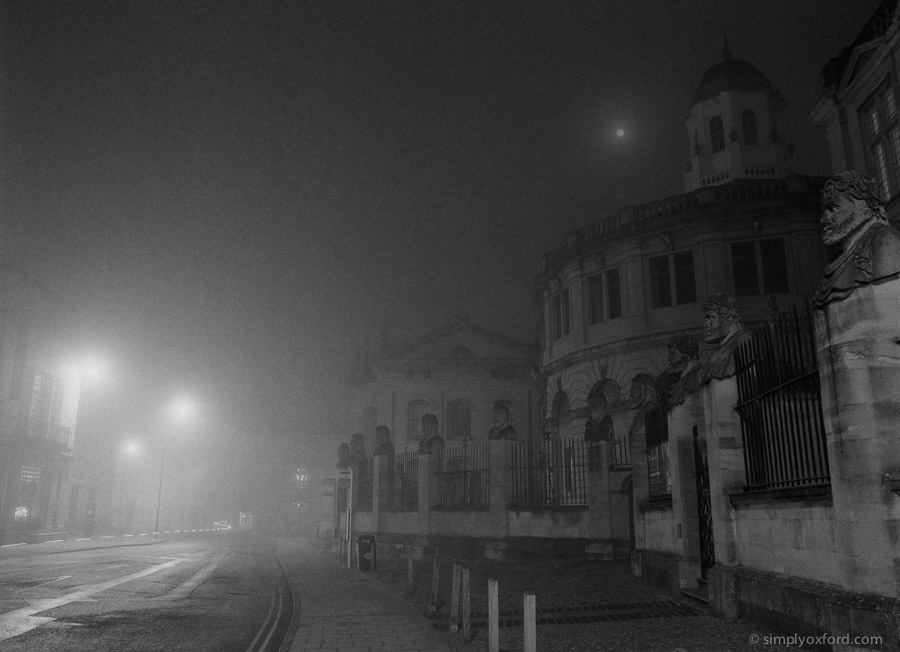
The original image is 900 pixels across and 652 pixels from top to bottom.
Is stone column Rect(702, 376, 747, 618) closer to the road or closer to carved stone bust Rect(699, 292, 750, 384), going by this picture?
carved stone bust Rect(699, 292, 750, 384)

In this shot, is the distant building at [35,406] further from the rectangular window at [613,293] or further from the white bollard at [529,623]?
the white bollard at [529,623]

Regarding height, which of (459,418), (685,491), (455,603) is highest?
(459,418)

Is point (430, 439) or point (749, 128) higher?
point (749, 128)

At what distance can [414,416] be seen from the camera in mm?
52812

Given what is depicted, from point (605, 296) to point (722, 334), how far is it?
22990mm

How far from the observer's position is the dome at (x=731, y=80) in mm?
41031

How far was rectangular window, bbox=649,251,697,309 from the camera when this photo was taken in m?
30.2

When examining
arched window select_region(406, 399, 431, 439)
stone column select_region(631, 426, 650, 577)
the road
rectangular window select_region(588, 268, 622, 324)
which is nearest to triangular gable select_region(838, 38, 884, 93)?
stone column select_region(631, 426, 650, 577)

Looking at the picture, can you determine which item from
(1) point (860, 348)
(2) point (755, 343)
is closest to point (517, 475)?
(2) point (755, 343)

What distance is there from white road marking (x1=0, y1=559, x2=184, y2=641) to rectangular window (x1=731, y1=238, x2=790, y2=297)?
81.7 feet

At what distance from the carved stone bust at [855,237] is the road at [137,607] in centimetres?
764

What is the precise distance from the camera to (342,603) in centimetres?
1272

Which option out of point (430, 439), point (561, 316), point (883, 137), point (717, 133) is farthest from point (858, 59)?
point (717, 133)

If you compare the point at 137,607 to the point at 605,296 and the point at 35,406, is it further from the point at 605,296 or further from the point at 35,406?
the point at 35,406
